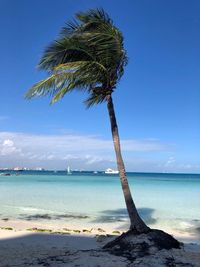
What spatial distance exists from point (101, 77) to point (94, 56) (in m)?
0.62

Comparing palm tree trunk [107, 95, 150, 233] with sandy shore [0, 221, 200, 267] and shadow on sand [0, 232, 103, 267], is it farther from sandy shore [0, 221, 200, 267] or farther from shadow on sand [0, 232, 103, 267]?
shadow on sand [0, 232, 103, 267]

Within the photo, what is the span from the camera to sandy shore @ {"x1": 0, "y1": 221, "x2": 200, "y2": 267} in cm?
847

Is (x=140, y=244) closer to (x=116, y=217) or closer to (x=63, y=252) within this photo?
(x=63, y=252)

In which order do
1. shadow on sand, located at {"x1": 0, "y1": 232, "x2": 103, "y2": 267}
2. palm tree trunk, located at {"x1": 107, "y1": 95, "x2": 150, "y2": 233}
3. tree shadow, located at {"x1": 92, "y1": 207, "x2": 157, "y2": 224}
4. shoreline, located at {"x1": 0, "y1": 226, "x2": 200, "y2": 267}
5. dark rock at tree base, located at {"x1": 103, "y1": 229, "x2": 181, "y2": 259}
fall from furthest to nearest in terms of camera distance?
tree shadow, located at {"x1": 92, "y1": 207, "x2": 157, "y2": 224} < palm tree trunk, located at {"x1": 107, "y1": 95, "x2": 150, "y2": 233} < dark rock at tree base, located at {"x1": 103, "y1": 229, "x2": 181, "y2": 259} < shadow on sand, located at {"x1": 0, "y1": 232, "x2": 103, "y2": 267} < shoreline, located at {"x1": 0, "y1": 226, "x2": 200, "y2": 267}

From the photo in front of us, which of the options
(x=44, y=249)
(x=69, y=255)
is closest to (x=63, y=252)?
(x=69, y=255)

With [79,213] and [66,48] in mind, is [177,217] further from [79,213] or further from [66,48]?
[66,48]

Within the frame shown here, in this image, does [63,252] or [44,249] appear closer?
[63,252]

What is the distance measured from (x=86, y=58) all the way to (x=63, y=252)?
5323mm

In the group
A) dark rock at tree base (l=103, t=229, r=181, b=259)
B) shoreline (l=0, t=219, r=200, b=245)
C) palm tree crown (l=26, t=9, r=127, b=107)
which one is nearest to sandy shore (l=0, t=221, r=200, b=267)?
dark rock at tree base (l=103, t=229, r=181, b=259)

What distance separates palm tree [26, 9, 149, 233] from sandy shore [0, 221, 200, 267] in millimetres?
1579

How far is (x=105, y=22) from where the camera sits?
11070mm

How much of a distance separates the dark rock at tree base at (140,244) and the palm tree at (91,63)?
463mm

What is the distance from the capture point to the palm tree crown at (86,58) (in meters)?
10.7

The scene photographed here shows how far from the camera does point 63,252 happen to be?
9938 millimetres
